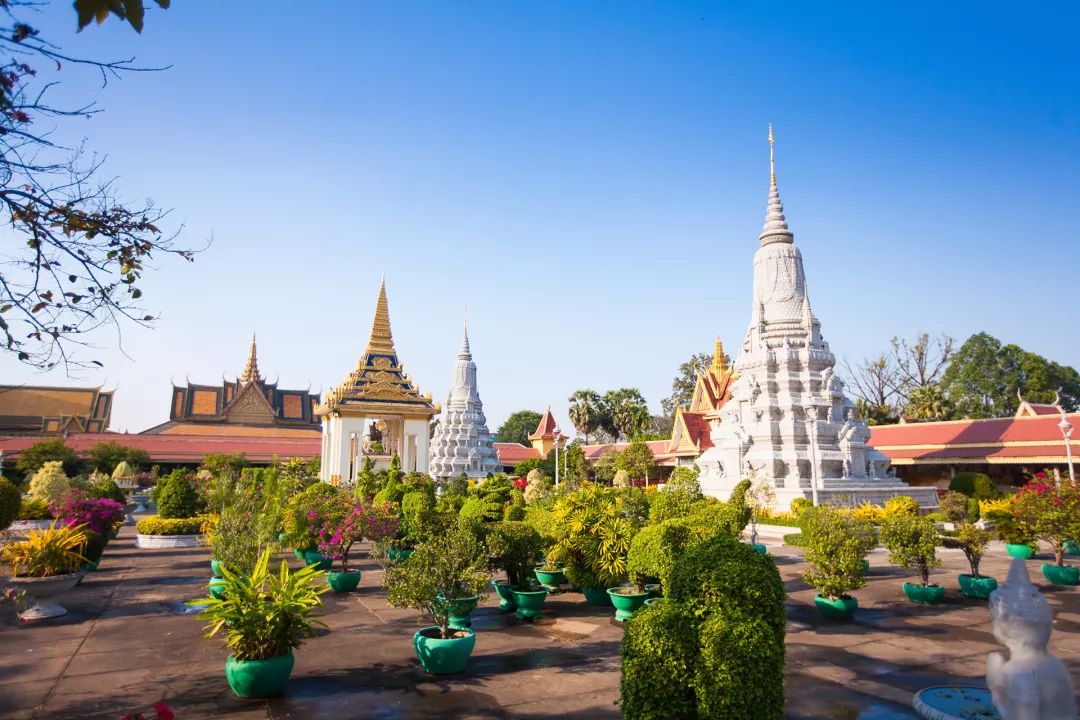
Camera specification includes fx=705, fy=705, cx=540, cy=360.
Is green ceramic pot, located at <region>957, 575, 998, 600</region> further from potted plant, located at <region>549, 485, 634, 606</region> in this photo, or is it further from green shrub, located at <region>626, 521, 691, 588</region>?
potted plant, located at <region>549, 485, 634, 606</region>

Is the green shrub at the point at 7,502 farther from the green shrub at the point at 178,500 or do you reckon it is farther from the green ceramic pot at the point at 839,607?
the green ceramic pot at the point at 839,607

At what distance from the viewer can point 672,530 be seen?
9.31 m

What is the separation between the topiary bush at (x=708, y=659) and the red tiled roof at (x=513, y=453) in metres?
46.0

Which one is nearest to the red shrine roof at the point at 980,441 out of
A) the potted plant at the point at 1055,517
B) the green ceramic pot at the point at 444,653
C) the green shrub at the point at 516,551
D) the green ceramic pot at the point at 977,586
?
the potted plant at the point at 1055,517

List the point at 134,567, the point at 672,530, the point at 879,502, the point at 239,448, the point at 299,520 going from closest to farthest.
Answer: the point at 672,530
the point at 299,520
the point at 134,567
the point at 879,502
the point at 239,448

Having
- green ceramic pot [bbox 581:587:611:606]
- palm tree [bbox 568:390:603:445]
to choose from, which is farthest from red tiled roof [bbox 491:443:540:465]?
green ceramic pot [bbox 581:587:611:606]

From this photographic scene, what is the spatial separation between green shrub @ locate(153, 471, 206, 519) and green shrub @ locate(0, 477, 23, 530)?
8.57m

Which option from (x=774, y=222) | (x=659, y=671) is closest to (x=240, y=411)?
(x=774, y=222)

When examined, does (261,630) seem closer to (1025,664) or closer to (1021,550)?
(1025,664)

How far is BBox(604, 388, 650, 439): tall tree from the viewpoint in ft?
193

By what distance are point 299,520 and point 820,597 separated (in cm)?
930

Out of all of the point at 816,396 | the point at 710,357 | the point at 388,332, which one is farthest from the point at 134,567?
the point at 710,357

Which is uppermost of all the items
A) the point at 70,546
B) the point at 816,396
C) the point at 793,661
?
the point at 816,396

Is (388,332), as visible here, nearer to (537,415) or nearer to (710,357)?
(710,357)
